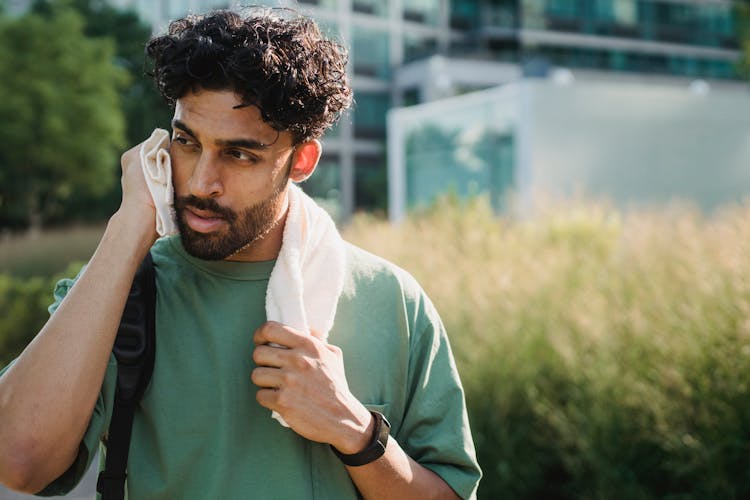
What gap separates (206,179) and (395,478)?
695mm

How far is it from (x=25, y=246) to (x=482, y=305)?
836 centimetres

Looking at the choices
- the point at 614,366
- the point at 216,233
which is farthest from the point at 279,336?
the point at 614,366

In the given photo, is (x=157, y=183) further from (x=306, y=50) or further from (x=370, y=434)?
(x=370, y=434)

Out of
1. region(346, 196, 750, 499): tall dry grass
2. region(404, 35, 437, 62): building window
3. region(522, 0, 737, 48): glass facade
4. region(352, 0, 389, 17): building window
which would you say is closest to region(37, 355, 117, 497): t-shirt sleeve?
region(346, 196, 750, 499): tall dry grass

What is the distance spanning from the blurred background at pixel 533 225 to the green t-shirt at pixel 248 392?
2.17 ft

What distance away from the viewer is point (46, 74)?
81.7ft

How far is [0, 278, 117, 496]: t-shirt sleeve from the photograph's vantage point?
159 centimetres

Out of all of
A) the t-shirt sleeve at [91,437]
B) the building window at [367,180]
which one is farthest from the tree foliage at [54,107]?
the t-shirt sleeve at [91,437]

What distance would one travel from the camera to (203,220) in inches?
67.4

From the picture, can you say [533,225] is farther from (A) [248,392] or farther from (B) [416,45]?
(B) [416,45]

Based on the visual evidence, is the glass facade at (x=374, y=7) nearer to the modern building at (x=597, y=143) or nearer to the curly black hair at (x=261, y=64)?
the modern building at (x=597, y=143)

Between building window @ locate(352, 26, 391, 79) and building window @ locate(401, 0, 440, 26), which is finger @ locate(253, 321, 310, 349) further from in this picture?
building window @ locate(401, 0, 440, 26)

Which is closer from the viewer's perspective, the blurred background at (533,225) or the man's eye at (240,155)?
the man's eye at (240,155)

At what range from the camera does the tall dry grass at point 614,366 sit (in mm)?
4238
